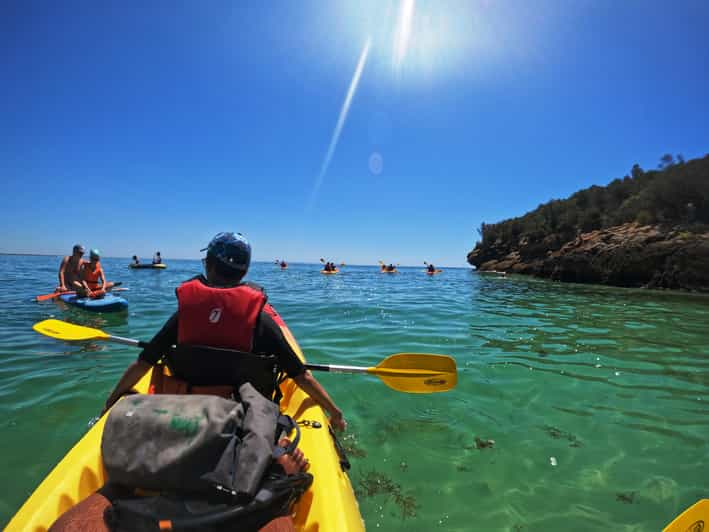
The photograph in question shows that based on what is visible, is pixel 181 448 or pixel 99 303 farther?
pixel 99 303

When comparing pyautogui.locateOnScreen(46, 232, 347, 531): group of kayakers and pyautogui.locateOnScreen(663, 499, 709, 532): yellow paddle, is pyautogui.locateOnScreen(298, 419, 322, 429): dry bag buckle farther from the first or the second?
pyautogui.locateOnScreen(663, 499, 709, 532): yellow paddle

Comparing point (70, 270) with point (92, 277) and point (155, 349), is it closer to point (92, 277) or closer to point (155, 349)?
point (92, 277)

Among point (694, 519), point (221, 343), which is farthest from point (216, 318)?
point (694, 519)

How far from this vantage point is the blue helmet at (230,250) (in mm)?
2479

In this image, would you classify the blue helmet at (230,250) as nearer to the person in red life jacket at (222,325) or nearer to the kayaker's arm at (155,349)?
the person in red life jacket at (222,325)

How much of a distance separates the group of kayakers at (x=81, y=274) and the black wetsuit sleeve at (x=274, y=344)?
10397mm

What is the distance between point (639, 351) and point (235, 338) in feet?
28.3

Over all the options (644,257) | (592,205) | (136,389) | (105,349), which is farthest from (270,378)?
(592,205)

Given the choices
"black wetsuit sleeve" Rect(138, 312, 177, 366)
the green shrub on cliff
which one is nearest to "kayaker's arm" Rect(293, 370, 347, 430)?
"black wetsuit sleeve" Rect(138, 312, 177, 366)

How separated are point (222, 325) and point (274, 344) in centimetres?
38

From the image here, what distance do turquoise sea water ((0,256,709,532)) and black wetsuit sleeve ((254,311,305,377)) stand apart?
5.30 ft

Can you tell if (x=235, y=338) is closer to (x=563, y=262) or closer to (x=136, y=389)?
(x=136, y=389)

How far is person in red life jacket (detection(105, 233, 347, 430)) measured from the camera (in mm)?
2225

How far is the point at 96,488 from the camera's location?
2.04 meters
